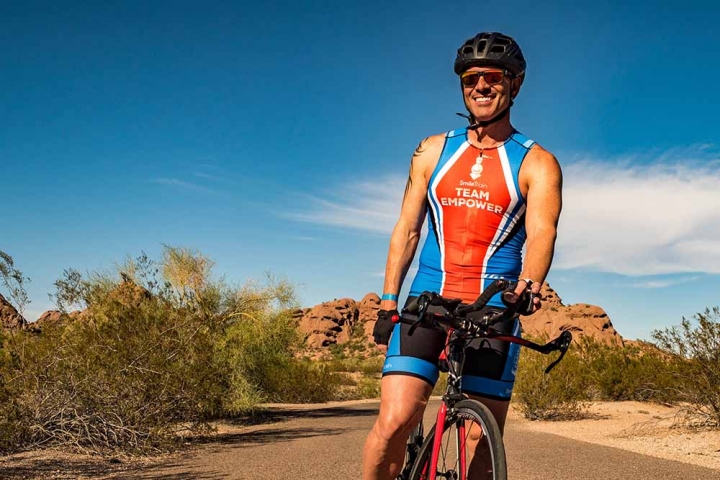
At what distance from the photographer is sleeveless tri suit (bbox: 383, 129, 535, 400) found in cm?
329

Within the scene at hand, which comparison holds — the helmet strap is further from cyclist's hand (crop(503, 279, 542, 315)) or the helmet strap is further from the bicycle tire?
the bicycle tire

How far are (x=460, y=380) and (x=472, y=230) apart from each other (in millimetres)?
815

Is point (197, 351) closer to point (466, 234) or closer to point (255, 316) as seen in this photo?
point (255, 316)

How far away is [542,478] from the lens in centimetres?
808

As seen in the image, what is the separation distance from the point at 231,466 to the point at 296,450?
1901mm

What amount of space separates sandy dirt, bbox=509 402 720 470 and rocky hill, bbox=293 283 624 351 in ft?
126

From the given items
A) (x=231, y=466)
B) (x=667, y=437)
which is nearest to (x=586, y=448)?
(x=667, y=437)

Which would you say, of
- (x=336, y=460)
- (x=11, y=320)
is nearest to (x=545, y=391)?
(x=336, y=460)

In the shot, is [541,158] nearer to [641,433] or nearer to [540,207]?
[540,207]

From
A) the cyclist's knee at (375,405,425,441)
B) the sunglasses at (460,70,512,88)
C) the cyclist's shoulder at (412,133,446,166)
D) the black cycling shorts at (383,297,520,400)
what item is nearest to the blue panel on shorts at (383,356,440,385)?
the black cycling shorts at (383,297,520,400)

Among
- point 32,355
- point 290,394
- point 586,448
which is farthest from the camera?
point 290,394

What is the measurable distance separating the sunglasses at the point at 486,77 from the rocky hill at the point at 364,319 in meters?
54.6

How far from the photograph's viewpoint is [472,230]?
353 centimetres

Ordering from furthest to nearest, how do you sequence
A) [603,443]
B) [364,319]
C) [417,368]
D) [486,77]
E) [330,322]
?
[364,319], [330,322], [603,443], [486,77], [417,368]
